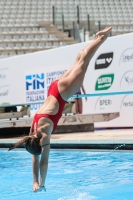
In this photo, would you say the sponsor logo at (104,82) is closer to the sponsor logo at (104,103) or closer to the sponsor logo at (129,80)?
the sponsor logo at (104,103)

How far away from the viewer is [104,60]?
35.4 ft

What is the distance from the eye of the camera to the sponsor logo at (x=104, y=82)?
10.6 m

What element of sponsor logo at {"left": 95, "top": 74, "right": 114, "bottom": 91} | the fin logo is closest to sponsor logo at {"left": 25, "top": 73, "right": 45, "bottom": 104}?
the fin logo

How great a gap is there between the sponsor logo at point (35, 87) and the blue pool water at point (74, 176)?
420 cm

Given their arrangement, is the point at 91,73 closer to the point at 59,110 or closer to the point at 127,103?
the point at 127,103

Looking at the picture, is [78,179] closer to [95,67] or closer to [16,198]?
[16,198]

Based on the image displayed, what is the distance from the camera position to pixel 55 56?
1183 cm

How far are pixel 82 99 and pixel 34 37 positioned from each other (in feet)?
35.4

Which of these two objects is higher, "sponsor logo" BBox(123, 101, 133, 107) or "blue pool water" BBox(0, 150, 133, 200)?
"blue pool water" BBox(0, 150, 133, 200)

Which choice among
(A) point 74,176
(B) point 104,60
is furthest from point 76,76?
(B) point 104,60

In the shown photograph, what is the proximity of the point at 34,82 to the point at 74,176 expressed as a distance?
6990 millimetres

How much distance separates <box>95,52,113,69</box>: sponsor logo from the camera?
10.7 meters

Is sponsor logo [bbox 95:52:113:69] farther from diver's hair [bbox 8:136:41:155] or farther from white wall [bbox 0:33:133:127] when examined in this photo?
diver's hair [bbox 8:136:41:155]

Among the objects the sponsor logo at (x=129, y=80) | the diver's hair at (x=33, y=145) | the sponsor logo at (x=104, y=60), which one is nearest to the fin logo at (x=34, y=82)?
the sponsor logo at (x=104, y=60)
